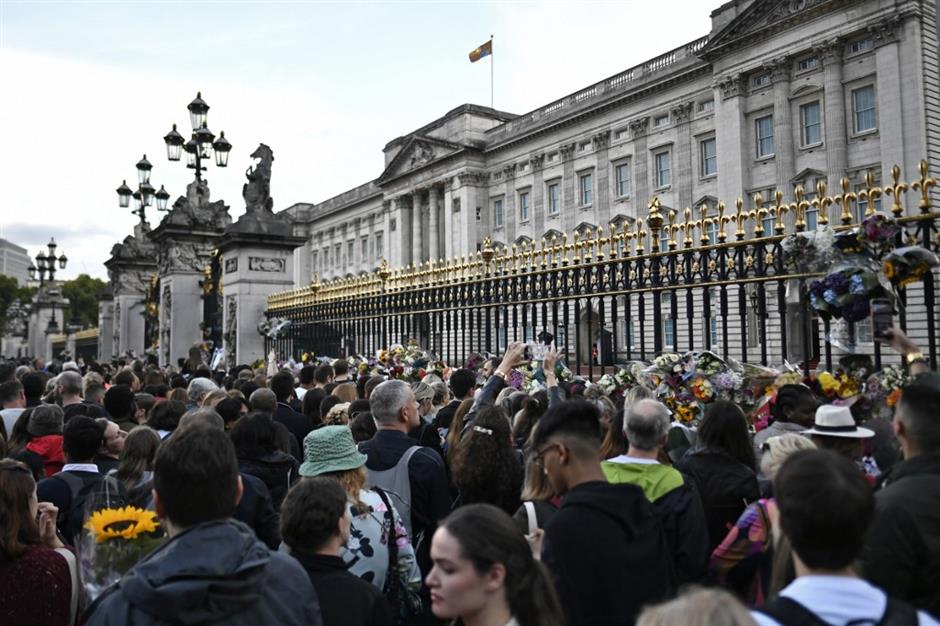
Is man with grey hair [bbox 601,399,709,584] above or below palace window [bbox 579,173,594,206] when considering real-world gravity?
below

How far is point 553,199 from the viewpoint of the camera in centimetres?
5206

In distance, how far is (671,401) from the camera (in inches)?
267

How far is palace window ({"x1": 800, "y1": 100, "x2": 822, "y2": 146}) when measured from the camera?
1348 inches

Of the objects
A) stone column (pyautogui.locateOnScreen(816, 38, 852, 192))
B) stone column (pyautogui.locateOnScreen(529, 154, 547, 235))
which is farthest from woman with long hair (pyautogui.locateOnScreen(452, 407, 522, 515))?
stone column (pyautogui.locateOnScreen(529, 154, 547, 235))

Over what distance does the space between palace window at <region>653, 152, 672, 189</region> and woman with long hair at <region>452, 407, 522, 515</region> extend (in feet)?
136

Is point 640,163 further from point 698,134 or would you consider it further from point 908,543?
point 908,543

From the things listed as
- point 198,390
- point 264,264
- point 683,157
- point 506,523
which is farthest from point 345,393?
point 683,157

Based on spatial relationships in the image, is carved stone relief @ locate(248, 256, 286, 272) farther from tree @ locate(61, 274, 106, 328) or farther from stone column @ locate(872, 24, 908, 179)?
tree @ locate(61, 274, 106, 328)

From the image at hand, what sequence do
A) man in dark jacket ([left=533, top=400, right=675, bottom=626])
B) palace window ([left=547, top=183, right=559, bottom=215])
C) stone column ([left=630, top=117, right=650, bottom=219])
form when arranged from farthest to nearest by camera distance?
1. palace window ([left=547, top=183, right=559, bottom=215])
2. stone column ([left=630, top=117, right=650, bottom=219])
3. man in dark jacket ([left=533, top=400, right=675, bottom=626])

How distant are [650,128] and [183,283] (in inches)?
1276

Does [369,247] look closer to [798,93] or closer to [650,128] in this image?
[650,128]

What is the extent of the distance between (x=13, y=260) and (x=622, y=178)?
15095 cm

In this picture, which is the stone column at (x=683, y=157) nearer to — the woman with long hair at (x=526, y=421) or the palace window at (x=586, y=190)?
the palace window at (x=586, y=190)

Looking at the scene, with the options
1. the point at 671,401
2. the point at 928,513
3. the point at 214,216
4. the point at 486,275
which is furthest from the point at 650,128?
the point at 928,513
